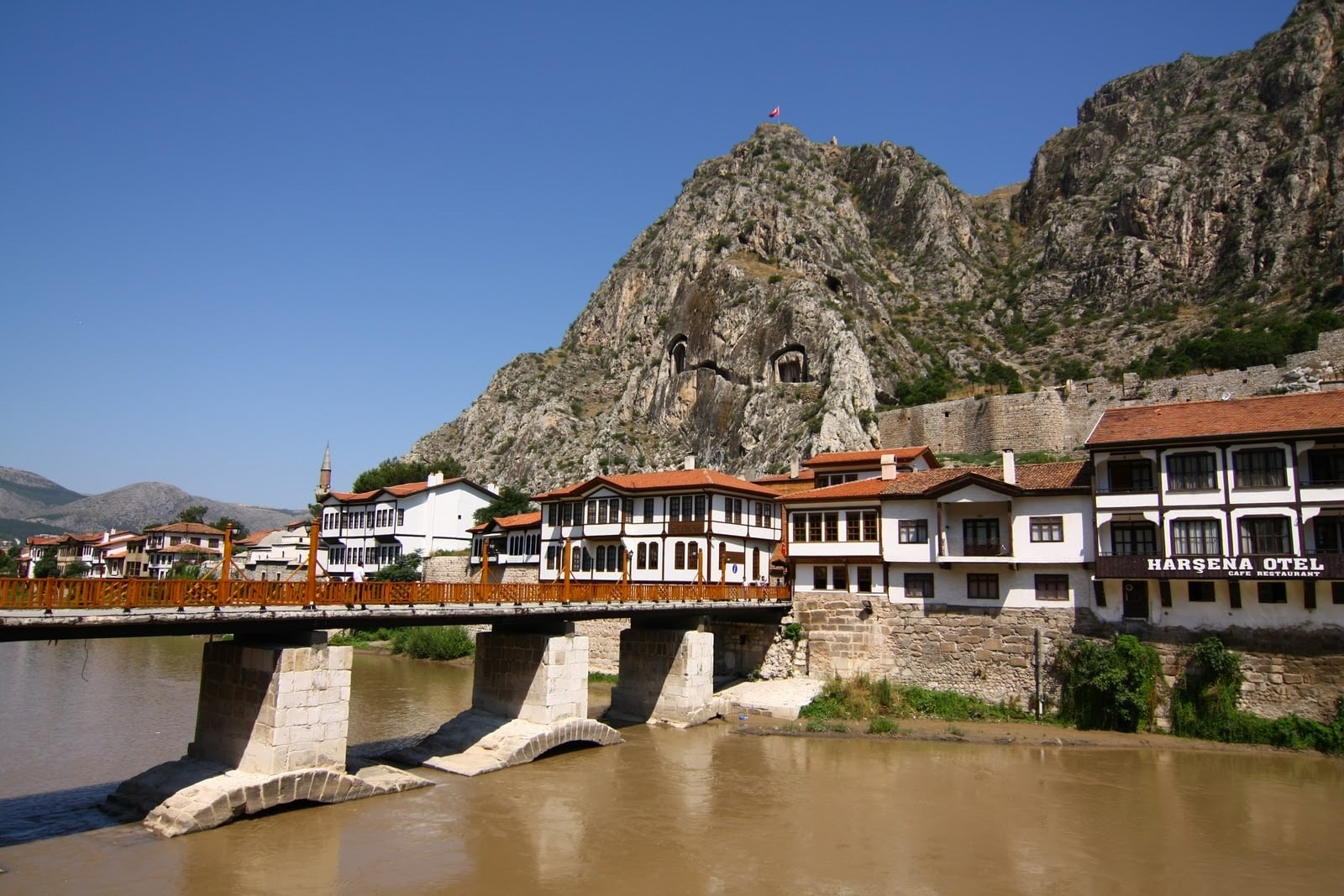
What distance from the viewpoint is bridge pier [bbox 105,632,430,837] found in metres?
19.8

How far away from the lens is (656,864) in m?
18.1

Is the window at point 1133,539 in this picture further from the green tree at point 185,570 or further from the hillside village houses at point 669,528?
the green tree at point 185,570

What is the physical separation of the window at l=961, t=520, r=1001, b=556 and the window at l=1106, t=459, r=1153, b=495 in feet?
15.4

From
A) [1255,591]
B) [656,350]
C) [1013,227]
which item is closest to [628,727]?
[1255,591]

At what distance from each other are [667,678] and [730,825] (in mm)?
12934

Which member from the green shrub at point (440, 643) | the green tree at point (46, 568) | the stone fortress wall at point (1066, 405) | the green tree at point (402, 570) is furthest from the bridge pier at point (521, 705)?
the green tree at point (46, 568)

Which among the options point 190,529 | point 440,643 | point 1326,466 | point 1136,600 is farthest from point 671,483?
point 190,529

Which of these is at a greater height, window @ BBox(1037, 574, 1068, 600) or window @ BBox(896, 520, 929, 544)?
window @ BBox(896, 520, 929, 544)

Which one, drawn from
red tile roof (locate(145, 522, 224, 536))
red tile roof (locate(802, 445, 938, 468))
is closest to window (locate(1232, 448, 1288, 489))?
red tile roof (locate(802, 445, 938, 468))

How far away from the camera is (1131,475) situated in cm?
3139

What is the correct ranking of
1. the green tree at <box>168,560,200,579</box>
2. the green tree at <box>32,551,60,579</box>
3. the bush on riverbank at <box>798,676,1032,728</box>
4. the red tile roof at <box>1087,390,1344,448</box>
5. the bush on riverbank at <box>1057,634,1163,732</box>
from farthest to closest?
the green tree at <box>32,551,60,579</box>
the green tree at <box>168,560,200,579</box>
the bush on riverbank at <box>798,676,1032,728</box>
the bush on riverbank at <box>1057,634,1163,732</box>
the red tile roof at <box>1087,390,1344,448</box>

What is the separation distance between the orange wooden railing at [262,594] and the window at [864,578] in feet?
32.5

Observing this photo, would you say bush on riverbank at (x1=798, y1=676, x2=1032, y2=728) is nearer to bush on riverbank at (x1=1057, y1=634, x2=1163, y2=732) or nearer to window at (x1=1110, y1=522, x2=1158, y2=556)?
bush on riverbank at (x1=1057, y1=634, x2=1163, y2=732)

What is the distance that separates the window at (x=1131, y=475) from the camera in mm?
31031
